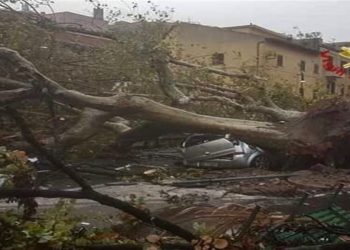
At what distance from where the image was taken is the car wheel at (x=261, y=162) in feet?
39.3

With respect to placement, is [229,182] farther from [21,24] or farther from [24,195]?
[24,195]

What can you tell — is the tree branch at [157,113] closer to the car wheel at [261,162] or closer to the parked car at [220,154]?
the car wheel at [261,162]

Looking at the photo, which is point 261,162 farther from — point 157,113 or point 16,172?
point 16,172

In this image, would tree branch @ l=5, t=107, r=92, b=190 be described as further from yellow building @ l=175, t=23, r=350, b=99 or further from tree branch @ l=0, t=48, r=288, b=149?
yellow building @ l=175, t=23, r=350, b=99

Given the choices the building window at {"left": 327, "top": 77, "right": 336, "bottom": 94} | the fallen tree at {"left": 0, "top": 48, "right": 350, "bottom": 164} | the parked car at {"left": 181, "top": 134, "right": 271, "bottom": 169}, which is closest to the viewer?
the fallen tree at {"left": 0, "top": 48, "right": 350, "bottom": 164}

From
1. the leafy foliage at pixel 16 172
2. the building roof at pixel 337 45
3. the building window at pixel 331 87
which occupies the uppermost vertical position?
the building roof at pixel 337 45

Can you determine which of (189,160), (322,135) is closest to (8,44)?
(189,160)

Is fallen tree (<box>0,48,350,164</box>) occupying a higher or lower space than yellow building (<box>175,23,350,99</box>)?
lower

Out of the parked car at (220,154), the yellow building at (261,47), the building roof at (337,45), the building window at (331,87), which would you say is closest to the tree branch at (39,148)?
the building roof at (337,45)

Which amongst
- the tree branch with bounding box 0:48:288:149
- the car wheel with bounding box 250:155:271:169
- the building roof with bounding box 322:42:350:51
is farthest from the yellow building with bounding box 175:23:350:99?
the tree branch with bounding box 0:48:288:149

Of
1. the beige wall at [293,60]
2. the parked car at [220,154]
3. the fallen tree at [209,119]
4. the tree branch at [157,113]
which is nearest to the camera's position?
the tree branch at [157,113]

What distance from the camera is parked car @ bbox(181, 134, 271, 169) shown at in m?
12.9

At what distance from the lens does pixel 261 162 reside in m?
12.6

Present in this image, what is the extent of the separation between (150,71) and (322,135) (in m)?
3.70
